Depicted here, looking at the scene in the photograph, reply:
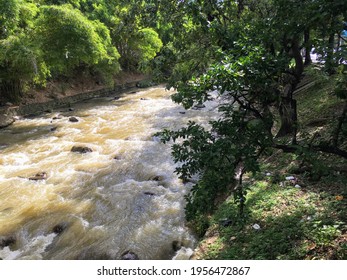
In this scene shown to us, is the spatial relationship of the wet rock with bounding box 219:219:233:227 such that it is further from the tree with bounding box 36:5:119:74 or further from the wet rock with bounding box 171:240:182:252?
the tree with bounding box 36:5:119:74

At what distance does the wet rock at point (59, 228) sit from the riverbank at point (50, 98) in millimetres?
6992

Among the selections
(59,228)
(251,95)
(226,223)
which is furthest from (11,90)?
(251,95)

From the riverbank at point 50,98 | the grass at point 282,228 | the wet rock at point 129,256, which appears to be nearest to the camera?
the grass at point 282,228

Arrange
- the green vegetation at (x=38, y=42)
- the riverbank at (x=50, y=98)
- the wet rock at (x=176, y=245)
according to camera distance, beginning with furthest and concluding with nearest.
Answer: the riverbank at (x=50, y=98)
the green vegetation at (x=38, y=42)
the wet rock at (x=176, y=245)

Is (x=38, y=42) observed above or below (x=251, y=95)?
above

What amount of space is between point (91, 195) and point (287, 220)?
4.66 meters

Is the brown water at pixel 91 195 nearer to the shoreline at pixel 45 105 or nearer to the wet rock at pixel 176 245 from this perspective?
the wet rock at pixel 176 245

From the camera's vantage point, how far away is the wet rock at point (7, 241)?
5.11 meters

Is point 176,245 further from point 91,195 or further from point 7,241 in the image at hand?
point 7,241

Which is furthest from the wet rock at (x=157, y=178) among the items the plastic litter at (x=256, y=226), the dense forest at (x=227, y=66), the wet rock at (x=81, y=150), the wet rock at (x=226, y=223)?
the plastic litter at (x=256, y=226)

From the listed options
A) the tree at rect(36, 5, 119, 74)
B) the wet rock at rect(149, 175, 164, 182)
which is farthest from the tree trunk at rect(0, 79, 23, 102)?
the wet rock at rect(149, 175, 164, 182)

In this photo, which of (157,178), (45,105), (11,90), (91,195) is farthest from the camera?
(45,105)

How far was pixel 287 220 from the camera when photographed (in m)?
3.91

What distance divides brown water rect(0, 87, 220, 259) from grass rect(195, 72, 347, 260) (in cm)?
90
